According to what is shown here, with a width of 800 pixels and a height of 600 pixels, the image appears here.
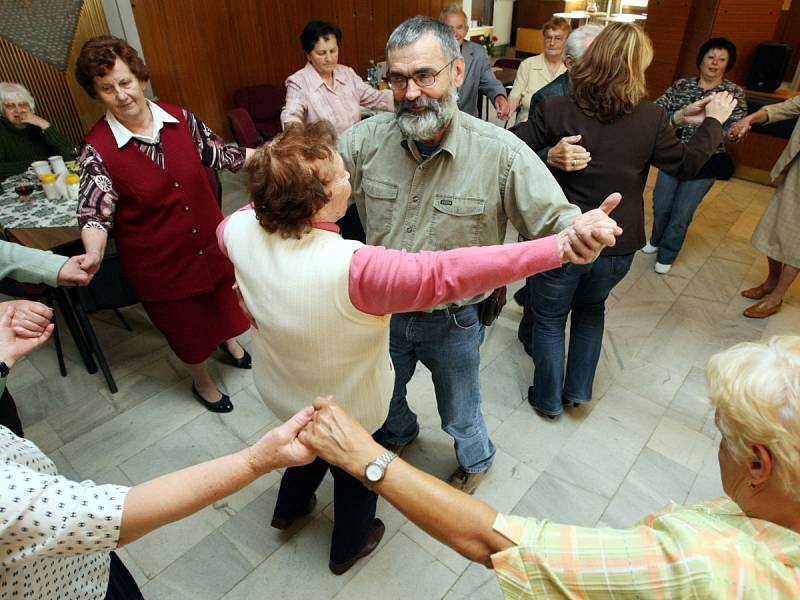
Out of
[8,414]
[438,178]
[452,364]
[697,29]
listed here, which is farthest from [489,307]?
[697,29]

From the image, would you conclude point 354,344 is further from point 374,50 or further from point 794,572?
point 374,50

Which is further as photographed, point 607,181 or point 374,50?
point 374,50

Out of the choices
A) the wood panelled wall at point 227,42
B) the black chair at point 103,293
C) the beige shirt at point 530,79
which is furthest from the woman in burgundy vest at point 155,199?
the wood panelled wall at point 227,42

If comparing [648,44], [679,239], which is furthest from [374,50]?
[648,44]

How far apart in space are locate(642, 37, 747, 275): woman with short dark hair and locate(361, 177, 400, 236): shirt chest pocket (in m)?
2.39

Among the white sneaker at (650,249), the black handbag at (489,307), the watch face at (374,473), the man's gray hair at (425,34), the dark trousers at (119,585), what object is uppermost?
the man's gray hair at (425,34)

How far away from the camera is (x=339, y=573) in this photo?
2035 mm

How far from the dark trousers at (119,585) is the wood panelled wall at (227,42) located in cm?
519

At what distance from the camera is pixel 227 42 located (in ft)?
19.0

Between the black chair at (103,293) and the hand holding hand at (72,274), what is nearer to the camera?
the hand holding hand at (72,274)

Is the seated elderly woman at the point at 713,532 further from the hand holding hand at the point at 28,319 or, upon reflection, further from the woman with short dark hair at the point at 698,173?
the woman with short dark hair at the point at 698,173

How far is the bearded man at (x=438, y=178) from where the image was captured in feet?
5.38

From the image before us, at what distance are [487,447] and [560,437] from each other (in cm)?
56

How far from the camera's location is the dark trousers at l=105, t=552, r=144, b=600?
1.33m
